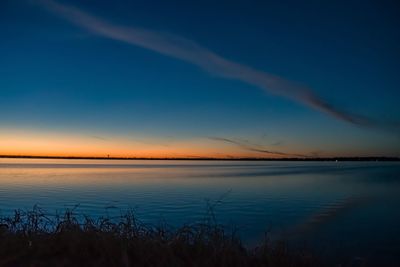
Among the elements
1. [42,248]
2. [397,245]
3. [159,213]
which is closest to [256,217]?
[159,213]

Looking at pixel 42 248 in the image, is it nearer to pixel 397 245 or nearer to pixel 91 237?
pixel 91 237

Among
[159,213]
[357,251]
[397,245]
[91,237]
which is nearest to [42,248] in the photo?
[91,237]

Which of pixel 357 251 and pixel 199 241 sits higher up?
pixel 199 241

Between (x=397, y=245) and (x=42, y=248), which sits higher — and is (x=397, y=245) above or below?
below

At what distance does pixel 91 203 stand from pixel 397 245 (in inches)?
697

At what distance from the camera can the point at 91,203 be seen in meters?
26.2

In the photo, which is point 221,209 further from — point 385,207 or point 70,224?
point 70,224

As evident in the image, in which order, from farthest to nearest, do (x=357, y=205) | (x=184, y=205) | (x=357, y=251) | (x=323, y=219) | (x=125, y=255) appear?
(x=357, y=205) → (x=184, y=205) → (x=323, y=219) → (x=357, y=251) → (x=125, y=255)

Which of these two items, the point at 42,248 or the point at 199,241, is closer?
the point at 42,248

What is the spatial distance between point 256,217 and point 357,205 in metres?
9.66

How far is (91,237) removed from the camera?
8.09m

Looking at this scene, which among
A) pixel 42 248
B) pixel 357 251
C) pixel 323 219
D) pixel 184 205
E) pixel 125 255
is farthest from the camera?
pixel 184 205

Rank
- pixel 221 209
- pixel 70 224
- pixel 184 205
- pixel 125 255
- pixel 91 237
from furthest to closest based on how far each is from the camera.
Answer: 1. pixel 184 205
2. pixel 221 209
3. pixel 70 224
4. pixel 91 237
5. pixel 125 255

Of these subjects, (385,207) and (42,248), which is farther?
(385,207)
